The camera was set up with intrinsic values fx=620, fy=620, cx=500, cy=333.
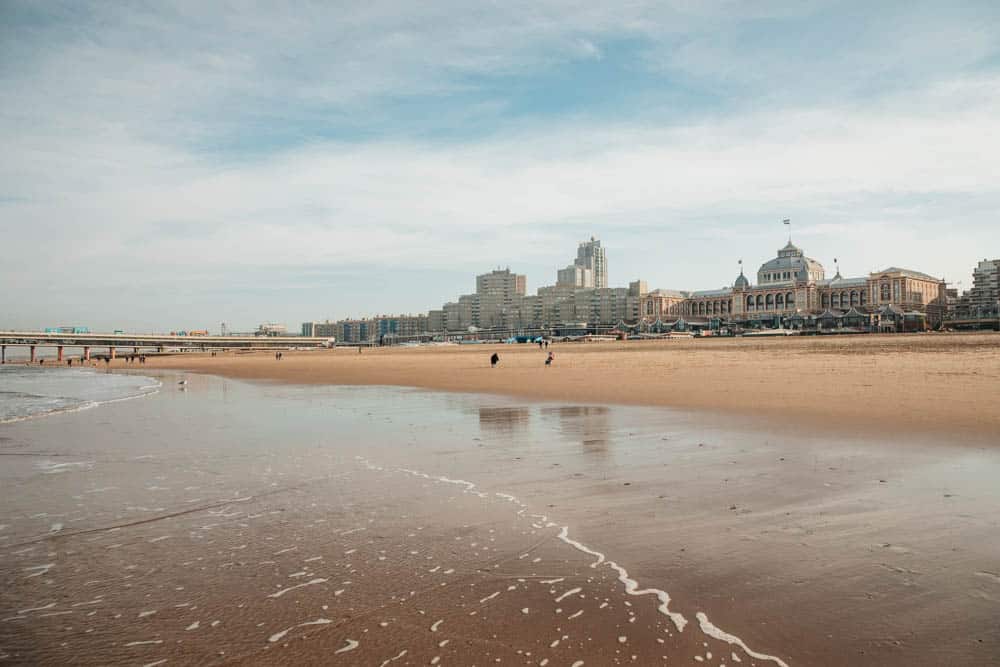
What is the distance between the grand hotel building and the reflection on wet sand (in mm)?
114351

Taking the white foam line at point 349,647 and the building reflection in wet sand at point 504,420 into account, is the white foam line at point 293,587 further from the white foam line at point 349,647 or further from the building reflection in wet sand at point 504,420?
the building reflection in wet sand at point 504,420

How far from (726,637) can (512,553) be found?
1.92 m

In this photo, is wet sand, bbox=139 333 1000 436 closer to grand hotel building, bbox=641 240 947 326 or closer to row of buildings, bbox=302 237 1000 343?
row of buildings, bbox=302 237 1000 343

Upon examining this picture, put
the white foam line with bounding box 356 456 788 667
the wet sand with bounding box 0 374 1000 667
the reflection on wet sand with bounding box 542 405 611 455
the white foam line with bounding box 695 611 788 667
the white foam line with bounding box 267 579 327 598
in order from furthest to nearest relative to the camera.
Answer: the reflection on wet sand with bounding box 542 405 611 455 → the white foam line with bounding box 267 579 327 598 → the wet sand with bounding box 0 374 1000 667 → the white foam line with bounding box 356 456 788 667 → the white foam line with bounding box 695 611 788 667

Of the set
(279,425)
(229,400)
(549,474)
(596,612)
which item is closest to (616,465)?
(549,474)

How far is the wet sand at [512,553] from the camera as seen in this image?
3.57 metres

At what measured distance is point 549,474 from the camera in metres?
7.85

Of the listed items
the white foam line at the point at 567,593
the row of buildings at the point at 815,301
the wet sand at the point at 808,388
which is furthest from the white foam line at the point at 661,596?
the row of buildings at the point at 815,301

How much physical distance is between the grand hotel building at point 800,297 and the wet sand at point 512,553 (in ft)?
394

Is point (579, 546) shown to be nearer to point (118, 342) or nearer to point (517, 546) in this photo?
point (517, 546)

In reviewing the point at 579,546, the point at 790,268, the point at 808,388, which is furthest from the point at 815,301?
the point at 579,546

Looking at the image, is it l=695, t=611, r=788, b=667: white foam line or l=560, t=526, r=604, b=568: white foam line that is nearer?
l=695, t=611, r=788, b=667: white foam line

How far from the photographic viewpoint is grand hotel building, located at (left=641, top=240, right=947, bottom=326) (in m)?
132

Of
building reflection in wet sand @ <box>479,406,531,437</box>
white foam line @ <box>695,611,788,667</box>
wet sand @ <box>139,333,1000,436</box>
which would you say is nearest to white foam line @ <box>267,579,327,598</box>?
white foam line @ <box>695,611,788,667</box>
